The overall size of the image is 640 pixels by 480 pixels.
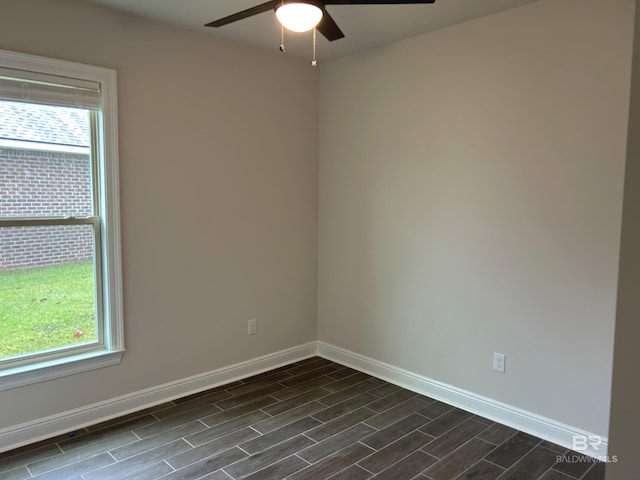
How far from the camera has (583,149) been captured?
8.02 feet

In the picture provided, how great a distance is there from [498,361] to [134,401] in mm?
2378

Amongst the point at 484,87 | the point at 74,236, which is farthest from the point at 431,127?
the point at 74,236

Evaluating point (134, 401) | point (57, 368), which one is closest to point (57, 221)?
point (57, 368)

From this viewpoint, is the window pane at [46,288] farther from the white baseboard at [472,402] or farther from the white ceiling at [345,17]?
the white baseboard at [472,402]

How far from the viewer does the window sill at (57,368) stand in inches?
98.1

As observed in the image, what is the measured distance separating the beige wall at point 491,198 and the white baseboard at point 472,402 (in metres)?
0.05

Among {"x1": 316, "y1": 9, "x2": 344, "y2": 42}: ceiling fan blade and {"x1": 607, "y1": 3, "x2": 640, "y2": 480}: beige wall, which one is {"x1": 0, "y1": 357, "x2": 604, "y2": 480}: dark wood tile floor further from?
{"x1": 316, "y1": 9, "x2": 344, "y2": 42}: ceiling fan blade

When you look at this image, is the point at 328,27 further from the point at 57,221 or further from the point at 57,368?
the point at 57,368

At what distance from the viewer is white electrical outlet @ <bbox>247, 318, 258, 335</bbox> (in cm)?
359

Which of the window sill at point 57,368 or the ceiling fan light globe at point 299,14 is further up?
the ceiling fan light globe at point 299,14

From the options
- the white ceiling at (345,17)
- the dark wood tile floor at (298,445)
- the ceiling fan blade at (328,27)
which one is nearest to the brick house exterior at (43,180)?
the white ceiling at (345,17)

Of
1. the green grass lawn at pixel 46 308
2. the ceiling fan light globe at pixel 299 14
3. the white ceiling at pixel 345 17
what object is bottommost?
the green grass lawn at pixel 46 308

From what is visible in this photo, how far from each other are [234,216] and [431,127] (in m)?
1.57

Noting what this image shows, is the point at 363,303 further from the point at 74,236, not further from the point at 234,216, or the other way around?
the point at 74,236
